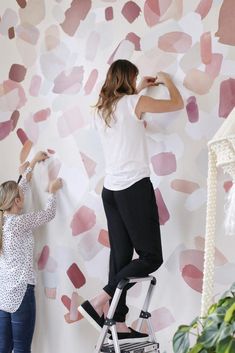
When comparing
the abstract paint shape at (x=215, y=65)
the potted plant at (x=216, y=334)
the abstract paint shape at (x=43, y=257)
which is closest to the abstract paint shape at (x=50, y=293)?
the abstract paint shape at (x=43, y=257)

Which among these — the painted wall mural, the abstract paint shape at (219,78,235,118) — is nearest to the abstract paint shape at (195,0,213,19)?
the painted wall mural

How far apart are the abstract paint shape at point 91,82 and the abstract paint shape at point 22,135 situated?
532 mm

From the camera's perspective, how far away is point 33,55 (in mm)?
3164

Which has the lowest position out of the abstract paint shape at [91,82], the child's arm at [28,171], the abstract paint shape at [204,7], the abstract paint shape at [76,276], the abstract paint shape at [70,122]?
the abstract paint shape at [76,276]

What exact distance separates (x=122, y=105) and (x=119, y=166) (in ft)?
0.90

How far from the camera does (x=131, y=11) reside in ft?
8.82

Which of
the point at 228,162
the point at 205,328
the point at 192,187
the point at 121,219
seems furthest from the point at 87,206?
the point at 205,328

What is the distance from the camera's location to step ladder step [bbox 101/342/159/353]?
7.52 ft

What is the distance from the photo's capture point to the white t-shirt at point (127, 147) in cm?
239

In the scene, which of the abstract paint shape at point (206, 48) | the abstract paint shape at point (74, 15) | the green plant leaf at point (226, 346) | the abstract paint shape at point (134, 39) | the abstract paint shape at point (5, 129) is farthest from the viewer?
the abstract paint shape at point (5, 129)

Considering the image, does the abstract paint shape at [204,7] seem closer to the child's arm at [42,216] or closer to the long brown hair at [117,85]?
the long brown hair at [117,85]

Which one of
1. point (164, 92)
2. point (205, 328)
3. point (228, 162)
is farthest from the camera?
point (164, 92)

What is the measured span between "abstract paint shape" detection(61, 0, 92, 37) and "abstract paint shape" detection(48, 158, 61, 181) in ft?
2.32

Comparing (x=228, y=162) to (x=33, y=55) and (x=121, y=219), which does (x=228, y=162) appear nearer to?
(x=121, y=219)
